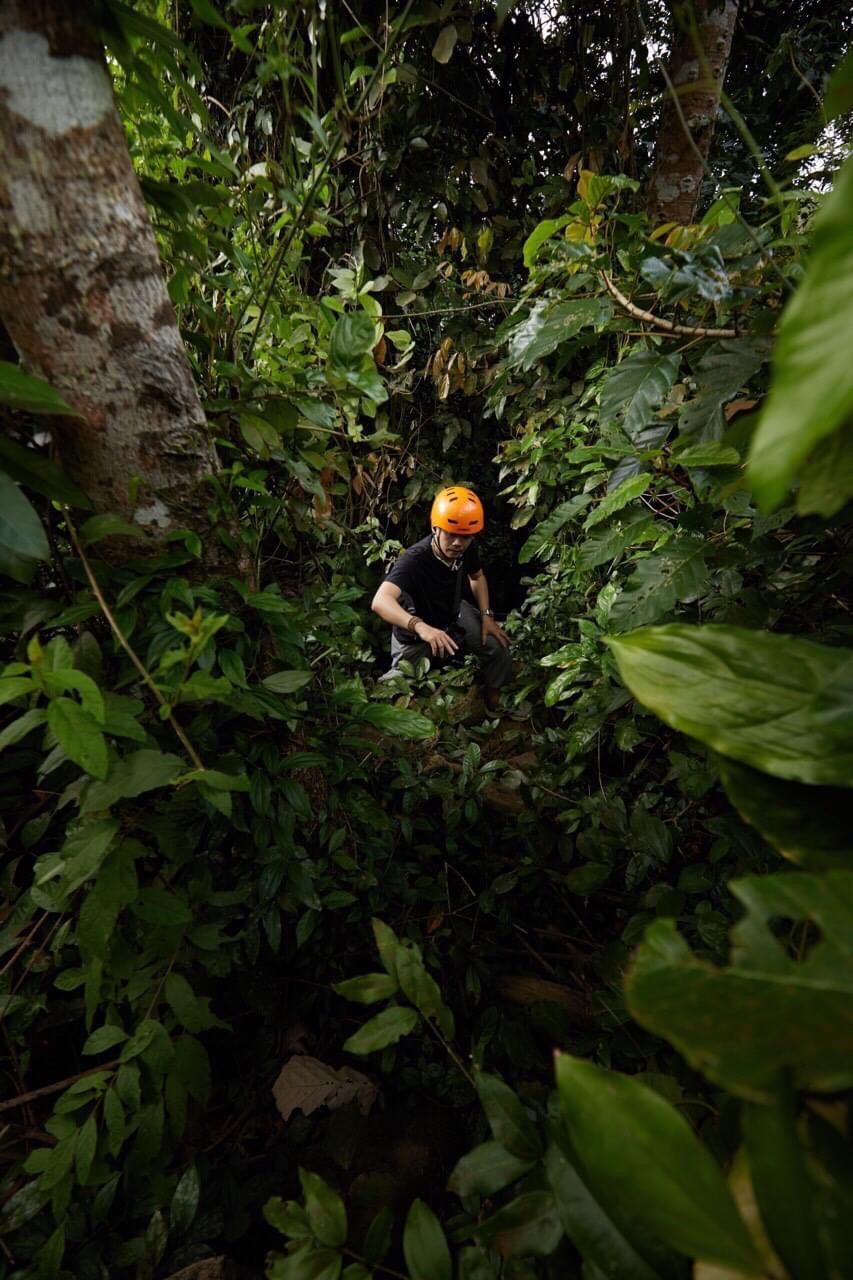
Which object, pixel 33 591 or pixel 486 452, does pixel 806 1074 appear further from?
pixel 486 452

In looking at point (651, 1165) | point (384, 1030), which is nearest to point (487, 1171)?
point (384, 1030)

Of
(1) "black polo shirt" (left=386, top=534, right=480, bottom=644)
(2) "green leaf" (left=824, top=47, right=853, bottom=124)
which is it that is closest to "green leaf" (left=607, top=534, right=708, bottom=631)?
(2) "green leaf" (left=824, top=47, right=853, bottom=124)

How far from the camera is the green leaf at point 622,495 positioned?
95 cm

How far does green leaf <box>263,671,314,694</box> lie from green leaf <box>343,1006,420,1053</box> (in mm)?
468

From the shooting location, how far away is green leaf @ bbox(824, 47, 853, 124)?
1.39 feet

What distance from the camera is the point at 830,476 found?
424mm

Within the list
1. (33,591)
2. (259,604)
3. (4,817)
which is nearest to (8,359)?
(33,591)

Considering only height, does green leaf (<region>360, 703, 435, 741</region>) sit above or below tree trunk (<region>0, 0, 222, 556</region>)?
below

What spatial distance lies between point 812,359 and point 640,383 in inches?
25.7

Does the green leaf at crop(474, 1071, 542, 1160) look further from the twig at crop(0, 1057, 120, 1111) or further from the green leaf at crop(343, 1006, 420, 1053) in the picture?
the twig at crop(0, 1057, 120, 1111)

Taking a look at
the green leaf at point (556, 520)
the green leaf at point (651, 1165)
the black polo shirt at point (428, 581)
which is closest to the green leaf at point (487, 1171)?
the green leaf at point (651, 1165)

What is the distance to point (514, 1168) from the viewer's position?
1.90ft

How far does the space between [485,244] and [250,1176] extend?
2.87 meters

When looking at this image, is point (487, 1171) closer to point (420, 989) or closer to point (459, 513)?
point (420, 989)
